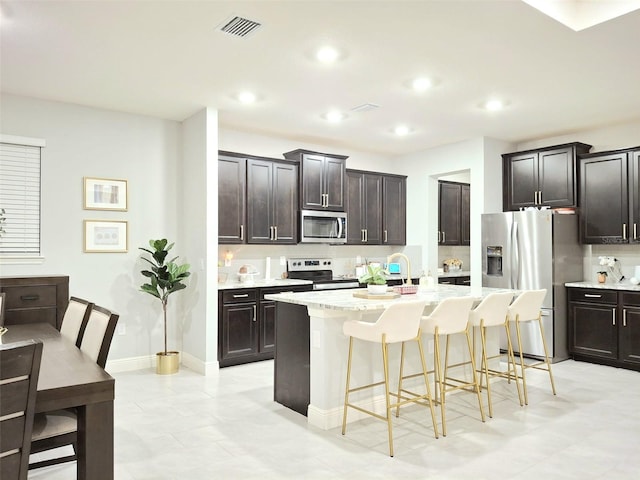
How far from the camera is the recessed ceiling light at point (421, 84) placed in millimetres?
4219

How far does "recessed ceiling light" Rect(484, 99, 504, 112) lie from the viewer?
4859 mm

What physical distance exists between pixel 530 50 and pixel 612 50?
624 mm

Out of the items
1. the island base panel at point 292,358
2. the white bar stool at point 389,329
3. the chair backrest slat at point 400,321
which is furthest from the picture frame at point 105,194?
the chair backrest slat at point 400,321

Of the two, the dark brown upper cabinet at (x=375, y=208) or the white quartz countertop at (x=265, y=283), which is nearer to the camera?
the white quartz countertop at (x=265, y=283)

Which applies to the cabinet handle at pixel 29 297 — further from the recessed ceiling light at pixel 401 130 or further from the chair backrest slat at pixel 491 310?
the recessed ceiling light at pixel 401 130

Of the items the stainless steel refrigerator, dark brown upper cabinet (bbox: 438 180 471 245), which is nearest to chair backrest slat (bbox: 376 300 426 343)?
the stainless steel refrigerator

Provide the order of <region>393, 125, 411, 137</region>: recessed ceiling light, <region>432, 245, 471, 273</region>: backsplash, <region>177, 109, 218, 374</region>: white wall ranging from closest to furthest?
1. <region>177, 109, 218, 374</region>: white wall
2. <region>393, 125, 411, 137</region>: recessed ceiling light
3. <region>432, 245, 471, 273</region>: backsplash

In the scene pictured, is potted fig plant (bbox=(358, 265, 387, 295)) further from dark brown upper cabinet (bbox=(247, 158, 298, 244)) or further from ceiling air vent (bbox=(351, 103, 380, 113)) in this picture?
dark brown upper cabinet (bbox=(247, 158, 298, 244))

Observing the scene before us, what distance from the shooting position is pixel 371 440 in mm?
3236

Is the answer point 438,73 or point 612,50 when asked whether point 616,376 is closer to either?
point 612,50

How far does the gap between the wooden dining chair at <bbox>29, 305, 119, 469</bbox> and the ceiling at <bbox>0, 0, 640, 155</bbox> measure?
1.94 metres

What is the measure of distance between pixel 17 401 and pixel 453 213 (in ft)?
22.9

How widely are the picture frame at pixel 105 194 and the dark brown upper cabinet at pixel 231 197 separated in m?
1.04

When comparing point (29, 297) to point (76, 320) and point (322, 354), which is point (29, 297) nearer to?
point (76, 320)
